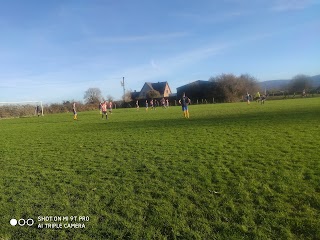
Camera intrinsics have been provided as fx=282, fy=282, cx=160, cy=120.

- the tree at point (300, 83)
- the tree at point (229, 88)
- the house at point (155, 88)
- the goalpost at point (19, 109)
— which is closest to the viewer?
the goalpost at point (19, 109)

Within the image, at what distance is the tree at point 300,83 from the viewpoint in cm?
9229

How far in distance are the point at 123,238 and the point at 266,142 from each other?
23.9 ft

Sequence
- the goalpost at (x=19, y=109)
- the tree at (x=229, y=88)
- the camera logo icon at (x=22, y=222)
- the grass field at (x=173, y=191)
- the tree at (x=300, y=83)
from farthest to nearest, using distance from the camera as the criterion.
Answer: the tree at (x=300, y=83)
the tree at (x=229, y=88)
the goalpost at (x=19, y=109)
the camera logo icon at (x=22, y=222)
the grass field at (x=173, y=191)

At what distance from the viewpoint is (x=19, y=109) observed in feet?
162

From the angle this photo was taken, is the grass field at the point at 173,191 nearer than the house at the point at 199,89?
Yes

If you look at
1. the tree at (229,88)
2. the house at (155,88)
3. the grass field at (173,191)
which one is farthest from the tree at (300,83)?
the grass field at (173,191)

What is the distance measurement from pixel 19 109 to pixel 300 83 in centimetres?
8444

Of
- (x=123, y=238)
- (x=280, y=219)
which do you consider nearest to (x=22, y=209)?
(x=123, y=238)

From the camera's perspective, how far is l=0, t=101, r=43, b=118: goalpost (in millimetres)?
48062

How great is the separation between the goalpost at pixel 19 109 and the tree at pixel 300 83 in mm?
76785

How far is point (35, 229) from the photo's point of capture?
492 centimetres

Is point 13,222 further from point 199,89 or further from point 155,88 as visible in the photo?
point 155,88

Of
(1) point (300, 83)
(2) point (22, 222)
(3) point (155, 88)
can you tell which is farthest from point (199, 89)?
(2) point (22, 222)

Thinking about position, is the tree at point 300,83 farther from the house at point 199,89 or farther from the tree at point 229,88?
the house at point 199,89
